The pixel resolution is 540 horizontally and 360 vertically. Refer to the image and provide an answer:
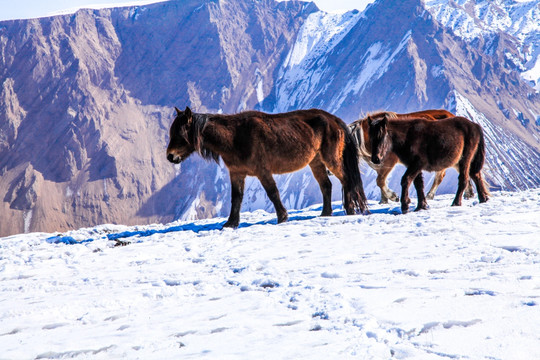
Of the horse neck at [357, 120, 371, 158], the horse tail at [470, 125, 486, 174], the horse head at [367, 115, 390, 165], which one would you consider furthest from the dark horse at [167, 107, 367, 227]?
the horse tail at [470, 125, 486, 174]

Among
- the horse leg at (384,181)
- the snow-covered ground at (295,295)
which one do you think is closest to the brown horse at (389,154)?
the horse leg at (384,181)

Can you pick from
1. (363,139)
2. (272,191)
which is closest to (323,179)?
(272,191)

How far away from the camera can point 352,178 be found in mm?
12930

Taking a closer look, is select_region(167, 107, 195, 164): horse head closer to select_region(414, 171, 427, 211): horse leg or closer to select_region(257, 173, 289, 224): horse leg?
select_region(257, 173, 289, 224): horse leg

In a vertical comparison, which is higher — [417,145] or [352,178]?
[417,145]

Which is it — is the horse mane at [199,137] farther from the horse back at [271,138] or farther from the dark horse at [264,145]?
the horse back at [271,138]

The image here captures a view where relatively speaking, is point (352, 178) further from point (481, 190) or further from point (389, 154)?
point (481, 190)

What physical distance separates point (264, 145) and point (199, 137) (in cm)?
158

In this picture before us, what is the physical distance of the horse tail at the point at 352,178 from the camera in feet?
42.0

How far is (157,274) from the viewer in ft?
24.2

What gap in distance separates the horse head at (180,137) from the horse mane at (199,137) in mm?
99

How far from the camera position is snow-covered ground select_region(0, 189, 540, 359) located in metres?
4.26

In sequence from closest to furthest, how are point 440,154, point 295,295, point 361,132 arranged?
point 295,295 → point 440,154 → point 361,132

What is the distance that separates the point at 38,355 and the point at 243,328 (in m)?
1.86
